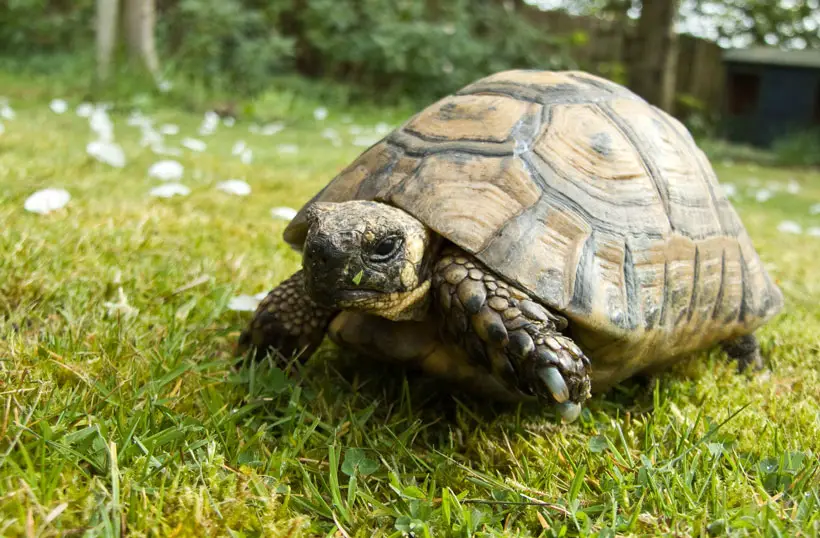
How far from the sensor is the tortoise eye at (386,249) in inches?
63.1

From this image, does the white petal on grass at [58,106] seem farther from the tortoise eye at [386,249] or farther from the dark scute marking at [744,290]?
the dark scute marking at [744,290]

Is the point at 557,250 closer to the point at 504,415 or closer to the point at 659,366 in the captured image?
the point at 504,415

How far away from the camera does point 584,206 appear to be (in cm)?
181

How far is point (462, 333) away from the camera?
66.5 inches

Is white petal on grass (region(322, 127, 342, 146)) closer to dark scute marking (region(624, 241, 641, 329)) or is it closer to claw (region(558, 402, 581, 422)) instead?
dark scute marking (region(624, 241, 641, 329))

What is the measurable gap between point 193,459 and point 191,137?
5.47 metres

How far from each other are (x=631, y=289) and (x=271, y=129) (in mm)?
6551

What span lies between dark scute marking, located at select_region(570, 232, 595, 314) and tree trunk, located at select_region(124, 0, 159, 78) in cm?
770

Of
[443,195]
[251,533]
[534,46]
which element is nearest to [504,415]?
[443,195]

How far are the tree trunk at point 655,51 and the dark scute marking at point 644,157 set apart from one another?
10351 millimetres

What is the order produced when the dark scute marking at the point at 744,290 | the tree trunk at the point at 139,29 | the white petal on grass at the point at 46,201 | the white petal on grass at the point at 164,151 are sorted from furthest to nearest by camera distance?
the tree trunk at the point at 139,29 → the white petal on grass at the point at 164,151 → the white petal on grass at the point at 46,201 → the dark scute marking at the point at 744,290

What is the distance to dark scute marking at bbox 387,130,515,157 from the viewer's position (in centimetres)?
186

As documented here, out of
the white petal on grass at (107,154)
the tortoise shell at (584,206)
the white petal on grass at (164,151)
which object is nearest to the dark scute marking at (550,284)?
the tortoise shell at (584,206)

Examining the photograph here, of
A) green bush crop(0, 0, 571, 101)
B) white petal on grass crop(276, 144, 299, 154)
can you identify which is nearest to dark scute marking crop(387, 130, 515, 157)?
white petal on grass crop(276, 144, 299, 154)
